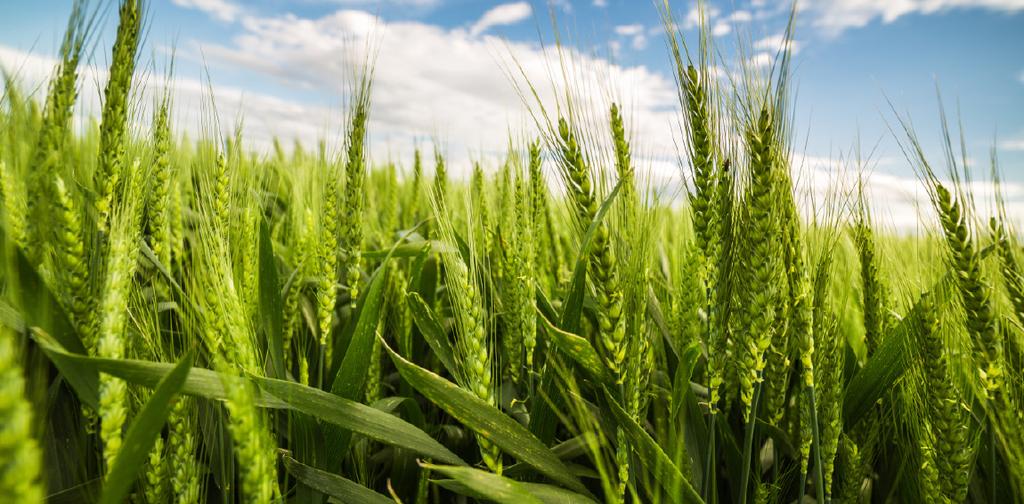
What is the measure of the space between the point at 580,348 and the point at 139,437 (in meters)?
0.64

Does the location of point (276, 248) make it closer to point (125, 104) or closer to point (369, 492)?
point (125, 104)

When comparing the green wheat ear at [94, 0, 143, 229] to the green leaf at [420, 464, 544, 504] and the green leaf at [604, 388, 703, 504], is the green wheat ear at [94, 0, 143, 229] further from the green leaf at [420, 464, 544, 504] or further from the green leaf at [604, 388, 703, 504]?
the green leaf at [604, 388, 703, 504]

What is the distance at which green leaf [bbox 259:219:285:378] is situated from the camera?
3.74 feet

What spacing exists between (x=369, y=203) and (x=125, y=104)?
1858 millimetres

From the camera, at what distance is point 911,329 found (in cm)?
113

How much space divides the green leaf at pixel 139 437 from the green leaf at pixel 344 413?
0.77ft

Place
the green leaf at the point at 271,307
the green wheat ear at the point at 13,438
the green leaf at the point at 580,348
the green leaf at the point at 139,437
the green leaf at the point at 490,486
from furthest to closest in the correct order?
the green leaf at the point at 271,307
the green leaf at the point at 580,348
the green leaf at the point at 490,486
the green leaf at the point at 139,437
the green wheat ear at the point at 13,438

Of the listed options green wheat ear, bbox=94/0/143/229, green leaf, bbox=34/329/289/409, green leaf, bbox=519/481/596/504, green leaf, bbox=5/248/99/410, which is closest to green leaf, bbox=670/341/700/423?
green leaf, bbox=519/481/596/504

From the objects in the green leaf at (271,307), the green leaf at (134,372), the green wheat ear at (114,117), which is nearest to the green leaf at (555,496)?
the green leaf at (134,372)

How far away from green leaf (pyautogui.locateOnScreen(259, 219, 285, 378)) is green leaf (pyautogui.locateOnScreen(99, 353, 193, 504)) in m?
0.50

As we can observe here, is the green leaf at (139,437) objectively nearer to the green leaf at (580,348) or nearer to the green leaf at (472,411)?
the green leaf at (472,411)

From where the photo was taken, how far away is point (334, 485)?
906mm

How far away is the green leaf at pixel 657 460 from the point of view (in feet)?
2.70

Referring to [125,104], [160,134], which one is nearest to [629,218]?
[125,104]
